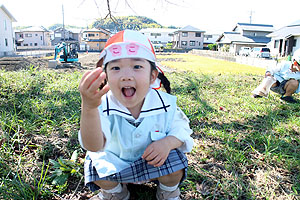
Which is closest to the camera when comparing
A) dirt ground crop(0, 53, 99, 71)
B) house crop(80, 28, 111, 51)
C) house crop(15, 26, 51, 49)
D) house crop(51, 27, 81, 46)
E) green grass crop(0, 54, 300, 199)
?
green grass crop(0, 54, 300, 199)

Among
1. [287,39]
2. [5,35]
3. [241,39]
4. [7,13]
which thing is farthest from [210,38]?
[5,35]

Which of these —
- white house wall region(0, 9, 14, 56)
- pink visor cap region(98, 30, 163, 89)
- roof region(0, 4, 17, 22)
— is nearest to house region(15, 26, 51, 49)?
roof region(0, 4, 17, 22)

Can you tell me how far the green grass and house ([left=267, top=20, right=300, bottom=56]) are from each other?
2797 centimetres

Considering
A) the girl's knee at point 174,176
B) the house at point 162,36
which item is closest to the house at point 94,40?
the house at point 162,36

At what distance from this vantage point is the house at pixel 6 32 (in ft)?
88.0

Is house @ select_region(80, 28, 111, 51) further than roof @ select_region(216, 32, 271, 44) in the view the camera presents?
Yes

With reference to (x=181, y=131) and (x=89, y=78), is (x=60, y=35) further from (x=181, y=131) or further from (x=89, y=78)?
(x=89, y=78)

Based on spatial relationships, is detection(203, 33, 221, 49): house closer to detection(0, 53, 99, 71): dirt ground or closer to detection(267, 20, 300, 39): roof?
detection(267, 20, 300, 39): roof

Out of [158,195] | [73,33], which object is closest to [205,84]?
[158,195]

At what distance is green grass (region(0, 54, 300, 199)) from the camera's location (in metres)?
1.69

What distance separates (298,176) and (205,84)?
159 inches

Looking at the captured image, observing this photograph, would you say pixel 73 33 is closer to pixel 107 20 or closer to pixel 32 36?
pixel 32 36

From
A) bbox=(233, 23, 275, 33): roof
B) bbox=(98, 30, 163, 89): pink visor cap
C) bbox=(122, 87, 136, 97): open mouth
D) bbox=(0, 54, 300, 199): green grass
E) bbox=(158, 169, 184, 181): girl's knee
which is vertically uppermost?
bbox=(233, 23, 275, 33): roof

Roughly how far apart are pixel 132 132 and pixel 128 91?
27 cm
